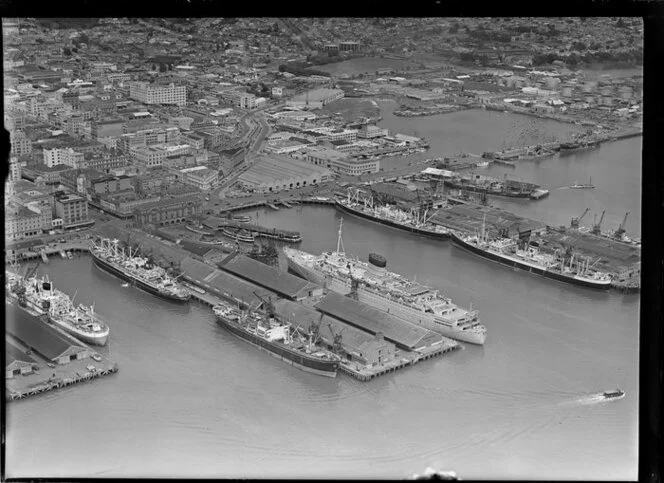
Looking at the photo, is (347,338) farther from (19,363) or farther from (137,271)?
(19,363)

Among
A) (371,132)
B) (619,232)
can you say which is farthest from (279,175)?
(619,232)

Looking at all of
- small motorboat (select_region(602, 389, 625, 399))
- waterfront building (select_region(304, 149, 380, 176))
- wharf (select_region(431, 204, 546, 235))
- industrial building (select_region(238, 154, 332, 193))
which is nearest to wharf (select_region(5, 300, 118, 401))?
small motorboat (select_region(602, 389, 625, 399))

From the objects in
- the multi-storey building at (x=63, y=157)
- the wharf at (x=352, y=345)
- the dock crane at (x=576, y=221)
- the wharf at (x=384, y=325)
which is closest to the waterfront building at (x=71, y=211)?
the multi-storey building at (x=63, y=157)

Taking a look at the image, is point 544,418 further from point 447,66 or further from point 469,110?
point 469,110

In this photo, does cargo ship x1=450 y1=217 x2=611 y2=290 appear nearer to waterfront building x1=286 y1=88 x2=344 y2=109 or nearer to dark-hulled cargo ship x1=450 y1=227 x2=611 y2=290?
Answer: dark-hulled cargo ship x1=450 y1=227 x2=611 y2=290

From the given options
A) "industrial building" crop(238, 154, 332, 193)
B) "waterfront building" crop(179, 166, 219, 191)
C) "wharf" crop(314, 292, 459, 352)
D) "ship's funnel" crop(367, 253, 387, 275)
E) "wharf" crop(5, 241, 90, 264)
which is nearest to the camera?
"wharf" crop(314, 292, 459, 352)

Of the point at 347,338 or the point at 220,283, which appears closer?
the point at 347,338
